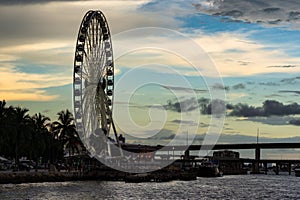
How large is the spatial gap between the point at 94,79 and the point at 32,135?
20.6 meters

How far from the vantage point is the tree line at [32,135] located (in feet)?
353

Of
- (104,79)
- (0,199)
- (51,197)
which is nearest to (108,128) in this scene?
(104,79)

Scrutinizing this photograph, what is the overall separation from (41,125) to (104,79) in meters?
30.6

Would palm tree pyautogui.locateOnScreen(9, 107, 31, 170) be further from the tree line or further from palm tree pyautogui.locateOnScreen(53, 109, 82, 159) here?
palm tree pyautogui.locateOnScreen(53, 109, 82, 159)

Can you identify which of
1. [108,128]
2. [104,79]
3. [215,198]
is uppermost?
[104,79]

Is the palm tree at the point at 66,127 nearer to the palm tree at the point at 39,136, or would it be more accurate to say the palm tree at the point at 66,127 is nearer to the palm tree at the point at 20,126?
the palm tree at the point at 39,136

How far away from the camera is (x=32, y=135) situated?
396 feet

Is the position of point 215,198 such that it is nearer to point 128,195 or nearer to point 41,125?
point 128,195

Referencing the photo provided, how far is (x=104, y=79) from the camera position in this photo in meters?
115

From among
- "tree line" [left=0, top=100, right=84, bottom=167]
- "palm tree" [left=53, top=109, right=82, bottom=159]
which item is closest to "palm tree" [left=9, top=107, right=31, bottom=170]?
"tree line" [left=0, top=100, right=84, bottom=167]

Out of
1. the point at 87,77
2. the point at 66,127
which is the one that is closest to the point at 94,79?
the point at 87,77

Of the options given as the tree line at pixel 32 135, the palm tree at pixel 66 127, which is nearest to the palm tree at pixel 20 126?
the tree line at pixel 32 135

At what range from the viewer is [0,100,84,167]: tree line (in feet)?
353

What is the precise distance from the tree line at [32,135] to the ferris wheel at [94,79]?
10731 millimetres
